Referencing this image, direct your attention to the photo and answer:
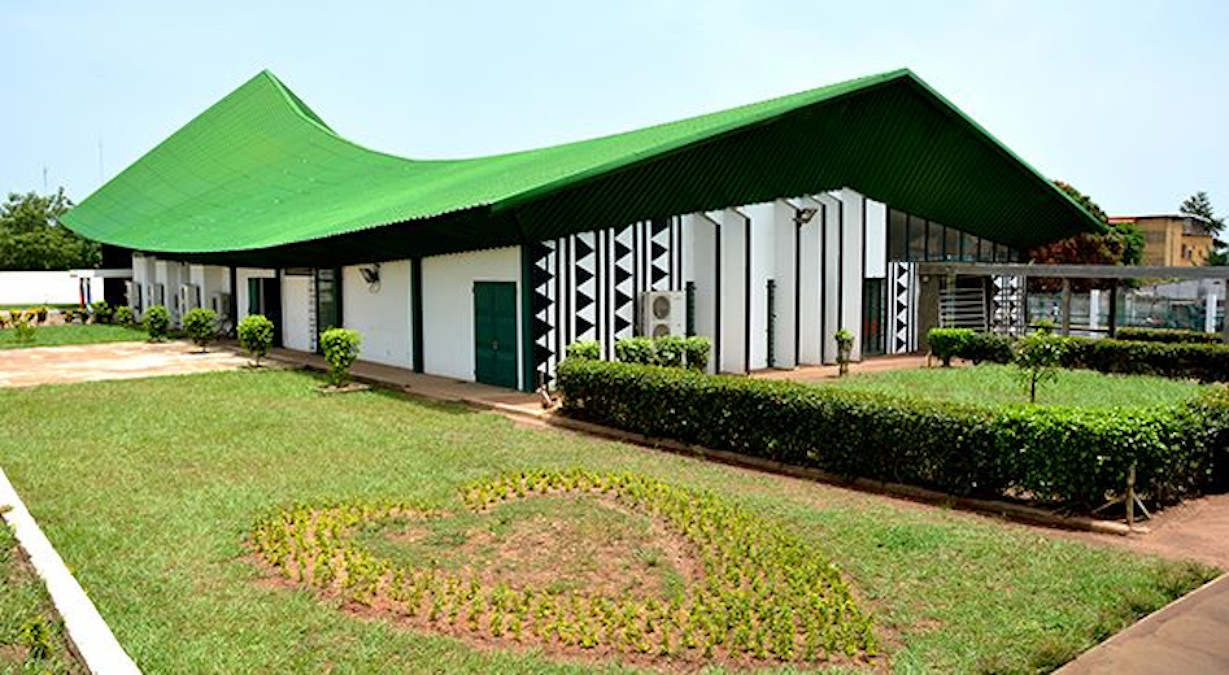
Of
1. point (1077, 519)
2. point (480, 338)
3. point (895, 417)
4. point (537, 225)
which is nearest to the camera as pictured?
point (1077, 519)

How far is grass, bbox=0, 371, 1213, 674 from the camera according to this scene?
559 centimetres

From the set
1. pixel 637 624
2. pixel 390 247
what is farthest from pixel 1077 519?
pixel 390 247

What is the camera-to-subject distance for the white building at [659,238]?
16812mm

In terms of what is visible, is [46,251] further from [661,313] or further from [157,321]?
[661,313]

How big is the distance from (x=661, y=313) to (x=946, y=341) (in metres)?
8.95

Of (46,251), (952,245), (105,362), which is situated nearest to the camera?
(105,362)

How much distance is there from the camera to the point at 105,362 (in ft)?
75.3

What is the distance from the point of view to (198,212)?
3606 centimetres

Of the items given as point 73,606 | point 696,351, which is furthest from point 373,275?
point 73,606

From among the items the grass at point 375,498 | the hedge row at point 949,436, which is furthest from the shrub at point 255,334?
the hedge row at point 949,436

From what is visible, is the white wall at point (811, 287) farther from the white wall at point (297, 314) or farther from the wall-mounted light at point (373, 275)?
the white wall at point (297, 314)

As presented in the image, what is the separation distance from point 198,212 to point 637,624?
3535 centimetres

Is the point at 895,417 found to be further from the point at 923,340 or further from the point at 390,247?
the point at 923,340

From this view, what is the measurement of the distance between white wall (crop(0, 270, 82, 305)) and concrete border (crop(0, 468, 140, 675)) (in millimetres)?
65860
